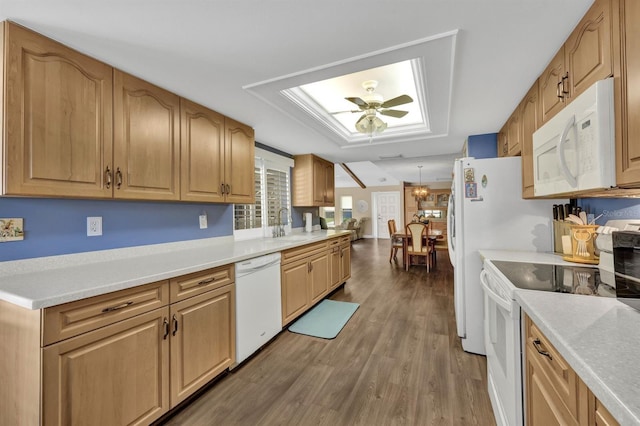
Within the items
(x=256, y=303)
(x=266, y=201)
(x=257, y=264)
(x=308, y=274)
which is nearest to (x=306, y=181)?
(x=266, y=201)

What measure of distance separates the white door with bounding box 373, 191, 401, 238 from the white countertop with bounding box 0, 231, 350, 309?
8.88 metres

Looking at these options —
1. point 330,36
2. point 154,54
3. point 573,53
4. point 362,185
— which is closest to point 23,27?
point 154,54

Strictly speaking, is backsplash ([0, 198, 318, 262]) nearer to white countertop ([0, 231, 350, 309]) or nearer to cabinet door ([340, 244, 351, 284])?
white countertop ([0, 231, 350, 309])

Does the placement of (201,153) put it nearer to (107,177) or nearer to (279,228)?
(107,177)

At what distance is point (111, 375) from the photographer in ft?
4.23

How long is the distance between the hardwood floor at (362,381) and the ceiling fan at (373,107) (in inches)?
80.9

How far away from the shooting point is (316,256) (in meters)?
3.26

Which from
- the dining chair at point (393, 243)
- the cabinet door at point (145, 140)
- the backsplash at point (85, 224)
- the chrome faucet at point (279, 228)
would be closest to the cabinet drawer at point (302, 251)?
the chrome faucet at point (279, 228)

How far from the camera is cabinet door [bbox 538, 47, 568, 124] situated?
152 centimetres

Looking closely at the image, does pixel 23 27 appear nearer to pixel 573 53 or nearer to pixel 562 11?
pixel 562 11

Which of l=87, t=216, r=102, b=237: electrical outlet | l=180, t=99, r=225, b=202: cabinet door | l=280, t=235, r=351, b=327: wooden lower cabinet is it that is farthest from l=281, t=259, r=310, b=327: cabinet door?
l=87, t=216, r=102, b=237: electrical outlet

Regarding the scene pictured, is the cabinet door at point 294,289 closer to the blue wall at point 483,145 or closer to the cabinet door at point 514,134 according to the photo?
the cabinet door at point 514,134

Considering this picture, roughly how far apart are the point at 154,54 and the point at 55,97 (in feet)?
1.81

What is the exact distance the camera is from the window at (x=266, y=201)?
320 cm
